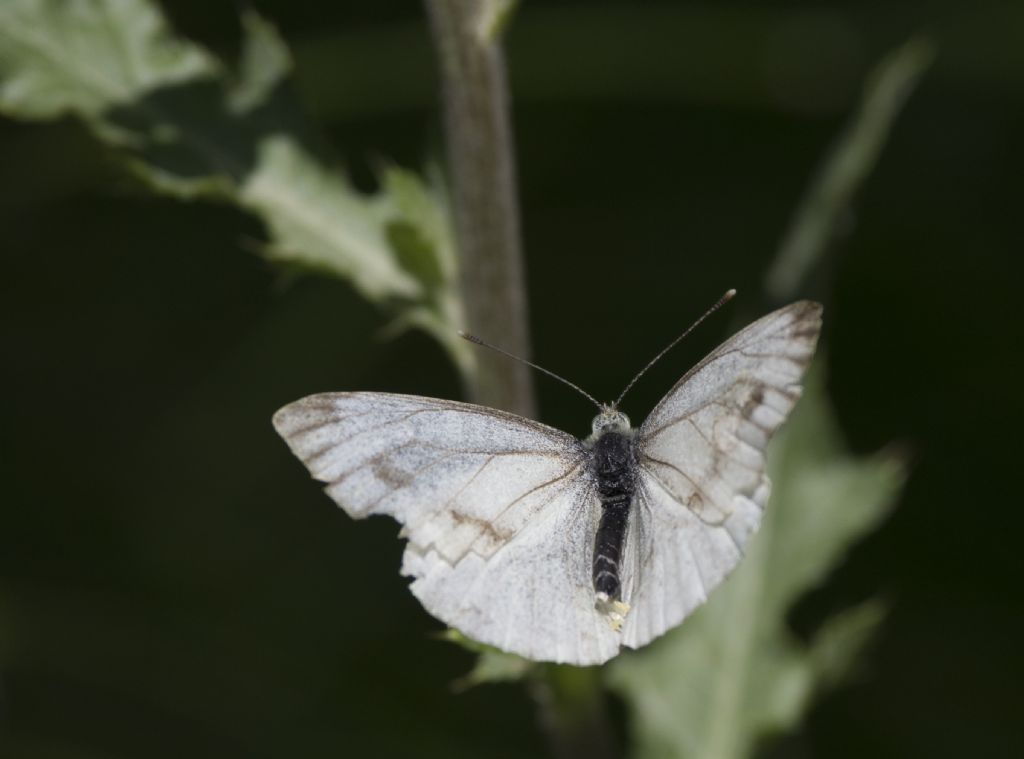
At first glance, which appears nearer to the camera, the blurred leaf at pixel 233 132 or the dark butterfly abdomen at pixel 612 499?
the dark butterfly abdomen at pixel 612 499

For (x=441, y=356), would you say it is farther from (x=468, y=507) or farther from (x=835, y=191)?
(x=468, y=507)

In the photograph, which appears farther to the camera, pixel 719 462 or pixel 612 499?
pixel 612 499

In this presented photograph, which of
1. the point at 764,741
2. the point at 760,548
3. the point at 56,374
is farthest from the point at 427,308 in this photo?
the point at 56,374

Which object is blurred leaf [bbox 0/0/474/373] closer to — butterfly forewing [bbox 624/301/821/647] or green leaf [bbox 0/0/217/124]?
green leaf [bbox 0/0/217/124]

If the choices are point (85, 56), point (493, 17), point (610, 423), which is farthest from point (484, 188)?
point (85, 56)

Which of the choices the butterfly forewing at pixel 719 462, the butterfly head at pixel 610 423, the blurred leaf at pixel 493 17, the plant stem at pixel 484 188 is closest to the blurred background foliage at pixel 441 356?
the butterfly head at pixel 610 423

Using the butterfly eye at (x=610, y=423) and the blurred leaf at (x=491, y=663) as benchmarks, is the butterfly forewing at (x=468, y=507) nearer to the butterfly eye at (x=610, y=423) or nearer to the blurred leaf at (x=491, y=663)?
the blurred leaf at (x=491, y=663)

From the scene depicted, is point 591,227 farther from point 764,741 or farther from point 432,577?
point 432,577
